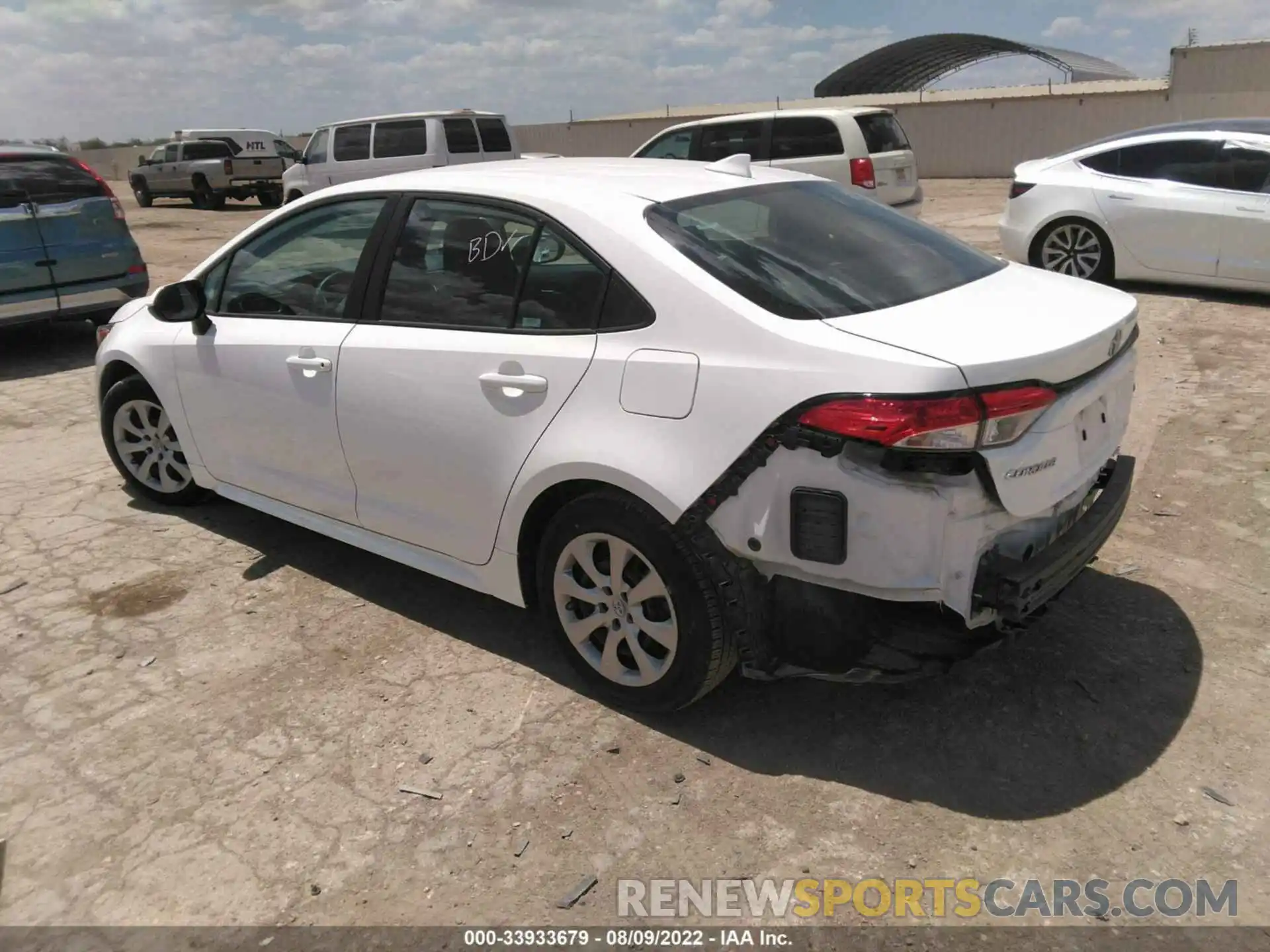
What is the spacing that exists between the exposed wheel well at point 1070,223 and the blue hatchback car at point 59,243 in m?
8.30

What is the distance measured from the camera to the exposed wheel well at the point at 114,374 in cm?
476

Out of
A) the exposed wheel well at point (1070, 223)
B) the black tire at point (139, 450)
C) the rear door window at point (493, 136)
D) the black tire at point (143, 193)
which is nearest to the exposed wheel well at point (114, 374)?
the black tire at point (139, 450)

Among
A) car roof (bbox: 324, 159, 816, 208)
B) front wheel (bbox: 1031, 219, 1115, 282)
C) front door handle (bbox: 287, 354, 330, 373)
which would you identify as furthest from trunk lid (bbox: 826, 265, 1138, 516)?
front wheel (bbox: 1031, 219, 1115, 282)

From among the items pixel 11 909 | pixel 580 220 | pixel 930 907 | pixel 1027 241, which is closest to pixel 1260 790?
pixel 930 907

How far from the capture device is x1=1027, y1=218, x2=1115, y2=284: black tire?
349 inches

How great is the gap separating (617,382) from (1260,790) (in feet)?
7.09

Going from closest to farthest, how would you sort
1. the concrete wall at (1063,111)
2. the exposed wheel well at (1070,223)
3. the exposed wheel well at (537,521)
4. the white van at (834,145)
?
the exposed wheel well at (537,521), the exposed wheel well at (1070,223), the white van at (834,145), the concrete wall at (1063,111)

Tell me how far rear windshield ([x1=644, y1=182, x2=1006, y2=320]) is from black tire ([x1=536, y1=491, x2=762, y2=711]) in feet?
2.33

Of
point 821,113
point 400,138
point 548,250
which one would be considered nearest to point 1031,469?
point 548,250

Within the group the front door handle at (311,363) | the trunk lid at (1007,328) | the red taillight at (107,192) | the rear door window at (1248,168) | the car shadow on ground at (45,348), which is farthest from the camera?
the red taillight at (107,192)

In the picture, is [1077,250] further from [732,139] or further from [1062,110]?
[1062,110]

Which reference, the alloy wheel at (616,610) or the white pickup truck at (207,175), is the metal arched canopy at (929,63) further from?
the alloy wheel at (616,610)

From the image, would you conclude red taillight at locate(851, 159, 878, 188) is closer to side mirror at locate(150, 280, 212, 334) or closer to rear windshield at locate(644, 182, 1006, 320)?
rear windshield at locate(644, 182, 1006, 320)

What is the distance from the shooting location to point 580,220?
3.09 m
